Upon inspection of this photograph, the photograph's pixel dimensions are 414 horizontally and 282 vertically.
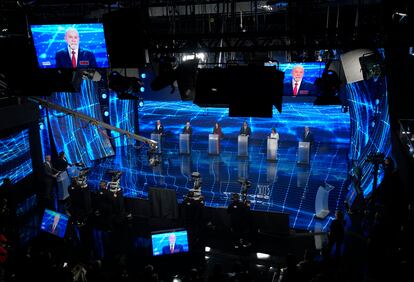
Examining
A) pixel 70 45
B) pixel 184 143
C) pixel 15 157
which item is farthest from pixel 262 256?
pixel 184 143

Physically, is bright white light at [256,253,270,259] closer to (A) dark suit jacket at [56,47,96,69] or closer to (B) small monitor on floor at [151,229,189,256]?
(B) small monitor on floor at [151,229,189,256]

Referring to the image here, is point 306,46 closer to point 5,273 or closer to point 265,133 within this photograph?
point 5,273

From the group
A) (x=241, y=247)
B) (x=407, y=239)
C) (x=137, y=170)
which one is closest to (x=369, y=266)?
(x=407, y=239)

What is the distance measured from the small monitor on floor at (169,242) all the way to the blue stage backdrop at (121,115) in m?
7.54

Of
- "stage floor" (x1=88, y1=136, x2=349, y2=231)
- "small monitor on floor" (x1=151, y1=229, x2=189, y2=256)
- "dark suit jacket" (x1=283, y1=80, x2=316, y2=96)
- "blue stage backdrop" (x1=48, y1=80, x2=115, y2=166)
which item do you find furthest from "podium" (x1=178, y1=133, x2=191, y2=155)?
"small monitor on floor" (x1=151, y1=229, x2=189, y2=256)

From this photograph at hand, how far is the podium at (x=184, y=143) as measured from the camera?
43.7 ft

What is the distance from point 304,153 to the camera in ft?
39.3

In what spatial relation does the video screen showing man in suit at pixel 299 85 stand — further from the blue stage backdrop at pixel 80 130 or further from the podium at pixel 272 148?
the blue stage backdrop at pixel 80 130

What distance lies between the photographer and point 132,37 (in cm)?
607

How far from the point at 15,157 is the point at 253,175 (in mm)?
5895

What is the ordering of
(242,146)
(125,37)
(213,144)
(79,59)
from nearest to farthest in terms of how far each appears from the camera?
1. (125,37)
2. (79,59)
3. (242,146)
4. (213,144)

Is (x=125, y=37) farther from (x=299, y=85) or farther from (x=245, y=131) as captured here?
(x=245, y=131)

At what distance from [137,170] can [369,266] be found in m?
7.30

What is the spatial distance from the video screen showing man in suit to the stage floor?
2.29 meters
